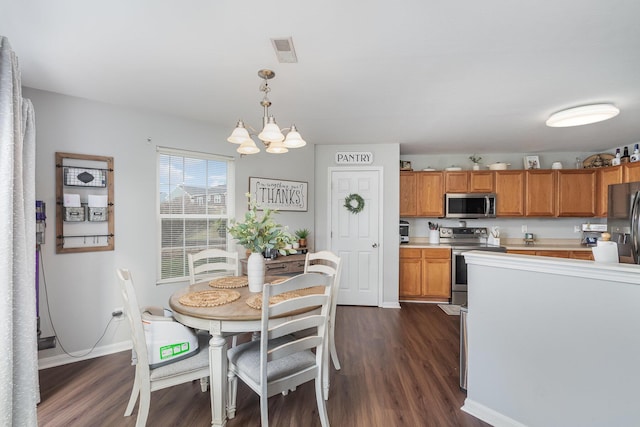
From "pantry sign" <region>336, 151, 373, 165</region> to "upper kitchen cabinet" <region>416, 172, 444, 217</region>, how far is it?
1.02m

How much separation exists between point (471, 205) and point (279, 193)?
308 cm

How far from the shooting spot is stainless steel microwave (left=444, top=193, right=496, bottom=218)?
14.5 ft

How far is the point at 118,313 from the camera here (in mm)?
2668

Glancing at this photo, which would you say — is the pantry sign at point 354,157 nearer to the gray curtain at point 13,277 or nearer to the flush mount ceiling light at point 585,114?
the flush mount ceiling light at point 585,114

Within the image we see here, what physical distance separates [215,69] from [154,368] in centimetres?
203

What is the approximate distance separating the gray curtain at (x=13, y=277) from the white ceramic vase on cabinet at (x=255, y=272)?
1151mm

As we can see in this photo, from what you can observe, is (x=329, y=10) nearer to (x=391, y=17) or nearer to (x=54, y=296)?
(x=391, y=17)

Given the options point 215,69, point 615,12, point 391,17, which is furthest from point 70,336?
point 615,12

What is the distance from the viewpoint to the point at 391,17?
1.47m

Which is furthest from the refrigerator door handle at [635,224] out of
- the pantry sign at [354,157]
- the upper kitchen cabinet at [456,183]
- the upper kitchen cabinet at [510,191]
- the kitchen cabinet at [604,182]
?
the pantry sign at [354,157]

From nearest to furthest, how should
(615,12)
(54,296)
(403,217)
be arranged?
(615,12), (54,296), (403,217)

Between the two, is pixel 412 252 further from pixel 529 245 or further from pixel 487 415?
pixel 487 415

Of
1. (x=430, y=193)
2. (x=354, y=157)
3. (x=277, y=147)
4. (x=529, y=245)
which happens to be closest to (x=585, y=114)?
(x=430, y=193)

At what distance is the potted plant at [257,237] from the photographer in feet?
6.56
